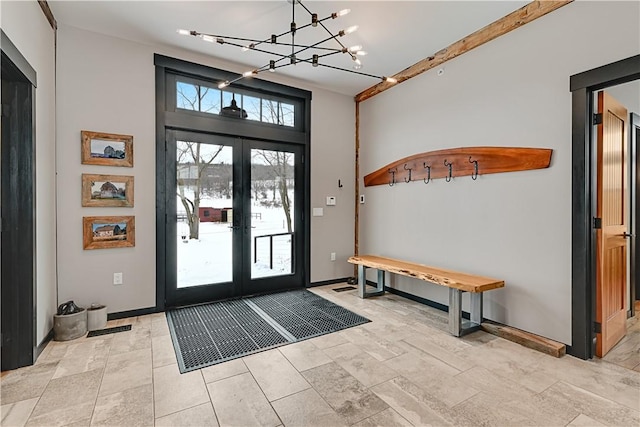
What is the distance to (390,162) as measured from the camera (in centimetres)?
445

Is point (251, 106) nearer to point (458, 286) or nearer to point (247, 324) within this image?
point (247, 324)

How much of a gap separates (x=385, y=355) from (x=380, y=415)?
2.52 feet

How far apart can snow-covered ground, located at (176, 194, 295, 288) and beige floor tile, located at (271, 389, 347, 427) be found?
91.0 inches

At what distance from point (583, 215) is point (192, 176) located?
12.8ft

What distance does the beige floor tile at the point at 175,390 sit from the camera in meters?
1.92

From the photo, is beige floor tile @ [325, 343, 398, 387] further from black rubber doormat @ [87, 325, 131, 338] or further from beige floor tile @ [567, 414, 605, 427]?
black rubber doormat @ [87, 325, 131, 338]

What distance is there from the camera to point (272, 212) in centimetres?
440

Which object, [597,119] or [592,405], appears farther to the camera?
[597,119]

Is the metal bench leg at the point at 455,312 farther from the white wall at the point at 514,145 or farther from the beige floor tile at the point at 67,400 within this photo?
the beige floor tile at the point at 67,400

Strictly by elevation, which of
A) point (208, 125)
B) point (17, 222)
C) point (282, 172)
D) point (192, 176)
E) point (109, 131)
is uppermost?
point (208, 125)

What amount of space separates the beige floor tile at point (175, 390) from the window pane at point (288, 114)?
3.34m

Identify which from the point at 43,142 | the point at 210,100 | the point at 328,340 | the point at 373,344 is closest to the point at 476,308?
the point at 373,344

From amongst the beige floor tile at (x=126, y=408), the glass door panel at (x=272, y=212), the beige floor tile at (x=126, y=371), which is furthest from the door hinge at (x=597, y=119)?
the beige floor tile at (x=126, y=371)

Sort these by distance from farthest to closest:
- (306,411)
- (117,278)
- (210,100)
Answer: (210,100), (117,278), (306,411)
